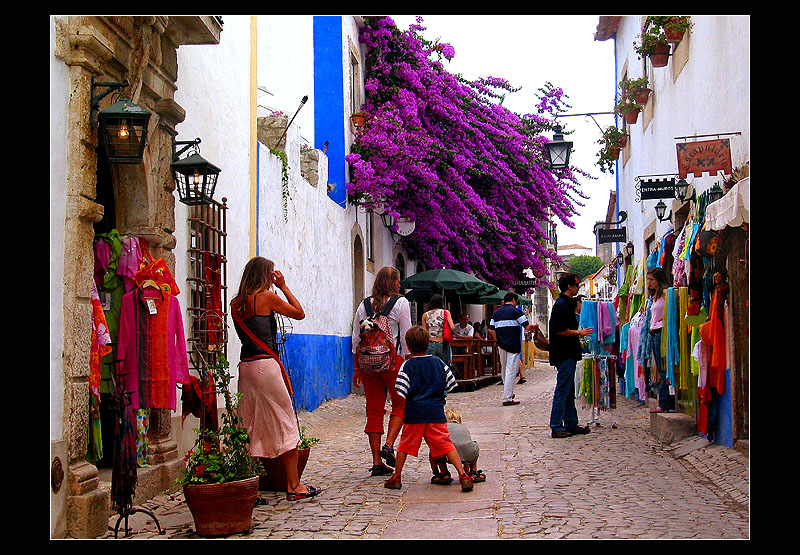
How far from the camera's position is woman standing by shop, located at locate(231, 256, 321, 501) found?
6543 millimetres

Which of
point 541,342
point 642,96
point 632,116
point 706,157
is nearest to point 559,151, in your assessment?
point 632,116

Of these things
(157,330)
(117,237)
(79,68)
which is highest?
(79,68)

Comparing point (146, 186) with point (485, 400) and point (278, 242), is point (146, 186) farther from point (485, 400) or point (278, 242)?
point (485, 400)

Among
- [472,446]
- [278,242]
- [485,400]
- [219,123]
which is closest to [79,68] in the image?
[219,123]

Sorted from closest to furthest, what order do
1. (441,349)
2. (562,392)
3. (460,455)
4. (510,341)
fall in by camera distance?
1. (460,455)
2. (562,392)
3. (441,349)
4. (510,341)

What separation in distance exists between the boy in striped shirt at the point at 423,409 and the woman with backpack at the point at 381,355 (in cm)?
50

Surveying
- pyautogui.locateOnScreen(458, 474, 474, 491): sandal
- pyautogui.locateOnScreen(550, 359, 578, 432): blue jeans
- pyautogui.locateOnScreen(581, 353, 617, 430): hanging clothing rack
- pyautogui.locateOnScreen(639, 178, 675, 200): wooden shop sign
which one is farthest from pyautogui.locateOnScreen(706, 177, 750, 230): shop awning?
pyautogui.locateOnScreen(581, 353, 617, 430): hanging clothing rack

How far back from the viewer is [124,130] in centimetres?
605

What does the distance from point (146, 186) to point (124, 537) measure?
9.15ft

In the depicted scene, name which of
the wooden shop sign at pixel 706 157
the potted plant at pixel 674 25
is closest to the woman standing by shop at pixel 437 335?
the potted plant at pixel 674 25

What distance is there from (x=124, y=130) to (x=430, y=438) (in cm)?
321

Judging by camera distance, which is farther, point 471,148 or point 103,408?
point 471,148

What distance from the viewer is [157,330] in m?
6.84

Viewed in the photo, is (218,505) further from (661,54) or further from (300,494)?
(661,54)
